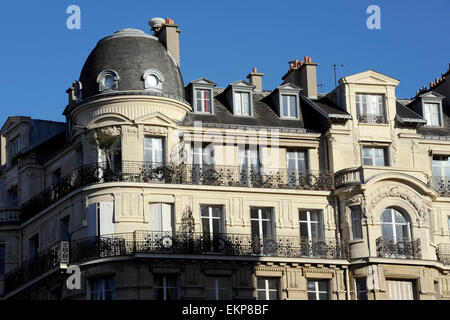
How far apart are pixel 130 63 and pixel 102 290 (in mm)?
7812

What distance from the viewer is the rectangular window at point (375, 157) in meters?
41.6

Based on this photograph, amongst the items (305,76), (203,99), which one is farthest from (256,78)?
(203,99)

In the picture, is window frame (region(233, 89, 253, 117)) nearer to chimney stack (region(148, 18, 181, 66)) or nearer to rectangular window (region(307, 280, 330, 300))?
chimney stack (region(148, 18, 181, 66))

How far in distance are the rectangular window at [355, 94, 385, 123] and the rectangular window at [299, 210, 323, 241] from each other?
397 centimetres

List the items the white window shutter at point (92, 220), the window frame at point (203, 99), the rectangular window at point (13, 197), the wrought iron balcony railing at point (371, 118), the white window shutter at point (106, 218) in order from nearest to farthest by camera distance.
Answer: the white window shutter at point (106, 218), the white window shutter at point (92, 220), the window frame at point (203, 99), the wrought iron balcony railing at point (371, 118), the rectangular window at point (13, 197)

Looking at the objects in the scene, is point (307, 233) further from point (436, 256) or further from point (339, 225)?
point (436, 256)

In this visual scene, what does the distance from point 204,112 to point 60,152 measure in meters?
5.21

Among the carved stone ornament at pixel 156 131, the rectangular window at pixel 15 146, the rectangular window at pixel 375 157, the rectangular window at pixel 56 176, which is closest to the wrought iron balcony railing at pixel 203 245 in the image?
the rectangular window at pixel 375 157

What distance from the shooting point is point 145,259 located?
3753cm

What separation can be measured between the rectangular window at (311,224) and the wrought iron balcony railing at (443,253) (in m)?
4.19

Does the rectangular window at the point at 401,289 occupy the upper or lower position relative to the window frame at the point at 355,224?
lower

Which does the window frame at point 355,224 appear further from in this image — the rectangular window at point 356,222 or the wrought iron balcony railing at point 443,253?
the wrought iron balcony railing at point 443,253

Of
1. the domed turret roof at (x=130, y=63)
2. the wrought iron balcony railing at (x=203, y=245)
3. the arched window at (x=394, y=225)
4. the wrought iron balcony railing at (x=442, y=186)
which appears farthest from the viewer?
the wrought iron balcony railing at (x=442, y=186)
